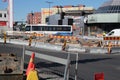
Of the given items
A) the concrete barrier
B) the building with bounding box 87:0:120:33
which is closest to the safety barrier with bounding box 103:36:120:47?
the concrete barrier

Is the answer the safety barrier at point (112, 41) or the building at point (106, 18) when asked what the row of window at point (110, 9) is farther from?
the safety barrier at point (112, 41)

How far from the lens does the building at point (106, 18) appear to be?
116 meters

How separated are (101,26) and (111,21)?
5.35m

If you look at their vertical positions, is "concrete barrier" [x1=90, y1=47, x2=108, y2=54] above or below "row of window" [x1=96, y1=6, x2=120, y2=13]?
below

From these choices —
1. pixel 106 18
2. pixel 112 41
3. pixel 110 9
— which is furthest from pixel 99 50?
pixel 110 9

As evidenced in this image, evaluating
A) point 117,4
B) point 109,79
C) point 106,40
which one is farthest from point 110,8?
point 109,79

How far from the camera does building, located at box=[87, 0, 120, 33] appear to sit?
381ft

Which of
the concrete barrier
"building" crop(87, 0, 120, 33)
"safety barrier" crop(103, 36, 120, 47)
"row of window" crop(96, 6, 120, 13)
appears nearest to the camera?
the concrete barrier

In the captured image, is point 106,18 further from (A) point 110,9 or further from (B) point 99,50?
(B) point 99,50

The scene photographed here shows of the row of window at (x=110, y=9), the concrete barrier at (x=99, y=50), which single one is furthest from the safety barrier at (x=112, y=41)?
the row of window at (x=110, y=9)

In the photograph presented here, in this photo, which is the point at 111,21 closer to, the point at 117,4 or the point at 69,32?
the point at 117,4

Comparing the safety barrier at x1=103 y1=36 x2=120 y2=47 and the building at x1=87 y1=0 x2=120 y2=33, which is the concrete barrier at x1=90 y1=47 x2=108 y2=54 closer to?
the safety barrier at x1=103 y1=36 x2=120 y2=47

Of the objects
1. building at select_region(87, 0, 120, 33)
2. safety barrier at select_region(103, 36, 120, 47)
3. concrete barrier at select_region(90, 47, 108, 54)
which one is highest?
building at select_region(87, 0, 120, 33)

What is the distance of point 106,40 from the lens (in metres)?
41.7
